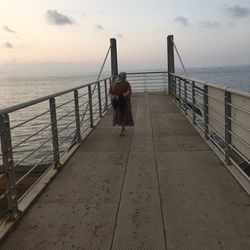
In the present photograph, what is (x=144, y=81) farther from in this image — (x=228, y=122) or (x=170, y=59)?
(x=228, y=122)

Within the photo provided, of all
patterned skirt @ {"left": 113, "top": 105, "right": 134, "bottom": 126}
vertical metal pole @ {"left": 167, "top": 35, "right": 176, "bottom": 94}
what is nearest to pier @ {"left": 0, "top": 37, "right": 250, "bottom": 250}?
patterned skirt @ {"left": 113, "top": 105, "right": 134, "bottom": 126}

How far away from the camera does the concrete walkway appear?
4.03 metres

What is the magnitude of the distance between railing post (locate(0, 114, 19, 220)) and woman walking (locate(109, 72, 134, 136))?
5.06m

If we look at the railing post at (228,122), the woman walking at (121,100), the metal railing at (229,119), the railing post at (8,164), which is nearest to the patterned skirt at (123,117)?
the woman walking at (121,100)

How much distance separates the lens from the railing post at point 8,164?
14.2ft

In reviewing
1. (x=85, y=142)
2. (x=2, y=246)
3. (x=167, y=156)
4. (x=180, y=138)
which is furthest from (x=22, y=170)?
(x=2, y=246)

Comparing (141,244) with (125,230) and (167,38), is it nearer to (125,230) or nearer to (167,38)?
(125,230)

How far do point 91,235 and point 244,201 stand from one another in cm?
188

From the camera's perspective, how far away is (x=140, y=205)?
16.0 ft

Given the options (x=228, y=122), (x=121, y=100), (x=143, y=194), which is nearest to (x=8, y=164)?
(x=143, y=194)

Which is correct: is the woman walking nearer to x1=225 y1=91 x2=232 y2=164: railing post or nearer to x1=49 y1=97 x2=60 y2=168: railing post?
x1=49 y1=97 x2=60 y2=168: railing post

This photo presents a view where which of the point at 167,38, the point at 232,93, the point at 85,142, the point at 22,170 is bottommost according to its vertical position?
the point at 22,170

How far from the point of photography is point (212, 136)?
8508mm

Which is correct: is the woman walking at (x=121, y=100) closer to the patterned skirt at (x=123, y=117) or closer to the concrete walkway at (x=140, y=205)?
the patterned skirt at (x=123, y=117)
